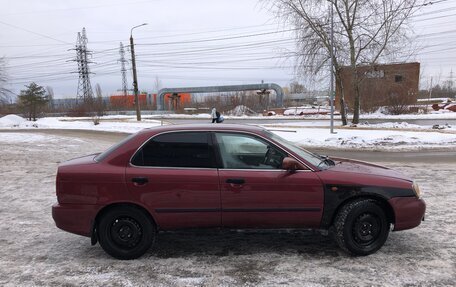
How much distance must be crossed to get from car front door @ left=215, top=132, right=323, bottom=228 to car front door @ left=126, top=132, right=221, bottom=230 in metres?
0.15

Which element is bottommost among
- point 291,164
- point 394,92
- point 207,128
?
point 291,164

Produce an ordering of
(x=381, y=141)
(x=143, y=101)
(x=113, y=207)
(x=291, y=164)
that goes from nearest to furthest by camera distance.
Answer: (x=291, y=164)
(x=113, y=207)
(x=381, y=141)
(x=143, y=101)

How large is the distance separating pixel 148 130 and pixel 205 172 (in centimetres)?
91

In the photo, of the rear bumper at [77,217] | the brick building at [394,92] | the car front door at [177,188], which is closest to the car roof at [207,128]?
the car front door at [177,188]

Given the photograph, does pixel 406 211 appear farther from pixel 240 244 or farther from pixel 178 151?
pixel 178 151

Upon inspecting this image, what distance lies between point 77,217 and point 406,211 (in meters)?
3.70

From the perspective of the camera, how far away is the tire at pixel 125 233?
14.8 feet

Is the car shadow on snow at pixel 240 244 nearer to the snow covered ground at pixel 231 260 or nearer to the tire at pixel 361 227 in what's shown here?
the snow covered ground at pixel 231 260

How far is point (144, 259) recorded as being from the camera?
4582mm

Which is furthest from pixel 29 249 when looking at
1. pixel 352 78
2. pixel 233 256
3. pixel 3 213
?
pixel 352 78

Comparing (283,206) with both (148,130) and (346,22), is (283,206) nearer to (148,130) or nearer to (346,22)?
(148,130)

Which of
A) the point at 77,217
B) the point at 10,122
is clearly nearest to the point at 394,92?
the point at 10,122

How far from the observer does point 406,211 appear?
4539 millimetres

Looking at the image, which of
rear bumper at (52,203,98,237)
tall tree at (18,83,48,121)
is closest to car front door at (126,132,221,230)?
rear bumper at (52,203,98,237)
